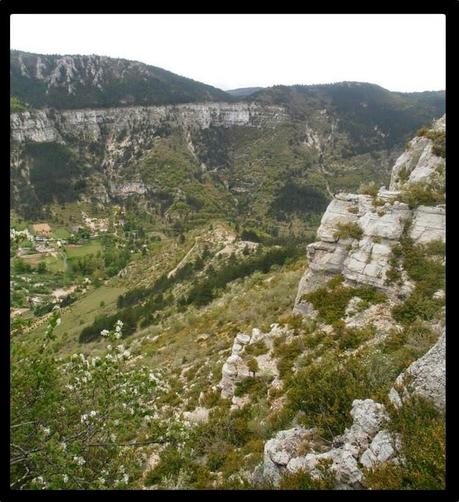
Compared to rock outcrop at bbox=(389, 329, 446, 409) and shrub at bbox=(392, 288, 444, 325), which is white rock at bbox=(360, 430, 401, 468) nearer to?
rock outcrop at bbox=(389, 329, 446, 409)

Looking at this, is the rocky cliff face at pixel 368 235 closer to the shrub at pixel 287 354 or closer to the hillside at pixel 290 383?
the hillside at pixel 290 383

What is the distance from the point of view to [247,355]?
16859 millimetres

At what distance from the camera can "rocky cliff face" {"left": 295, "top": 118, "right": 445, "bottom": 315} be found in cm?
1697

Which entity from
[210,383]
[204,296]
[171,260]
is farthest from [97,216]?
[210,383]

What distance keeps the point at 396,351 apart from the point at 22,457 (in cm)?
1059

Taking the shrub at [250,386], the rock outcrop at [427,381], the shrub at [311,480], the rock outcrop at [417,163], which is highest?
the rock outcrop at [417,163]

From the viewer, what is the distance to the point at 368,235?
1830 centimetres

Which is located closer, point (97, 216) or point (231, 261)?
point (231, 261)

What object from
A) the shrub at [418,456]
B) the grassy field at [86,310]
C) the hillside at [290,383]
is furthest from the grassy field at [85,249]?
the shrub at [418,456]

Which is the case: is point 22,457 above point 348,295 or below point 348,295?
below

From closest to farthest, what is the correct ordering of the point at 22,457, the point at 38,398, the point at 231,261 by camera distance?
the point at 22,457 → the point at 38,398 → the point at 231,261

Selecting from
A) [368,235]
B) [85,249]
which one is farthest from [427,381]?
[85,249]

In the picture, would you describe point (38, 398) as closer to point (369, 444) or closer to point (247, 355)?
point (369, 444)

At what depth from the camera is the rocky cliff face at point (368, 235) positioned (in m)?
17.0
